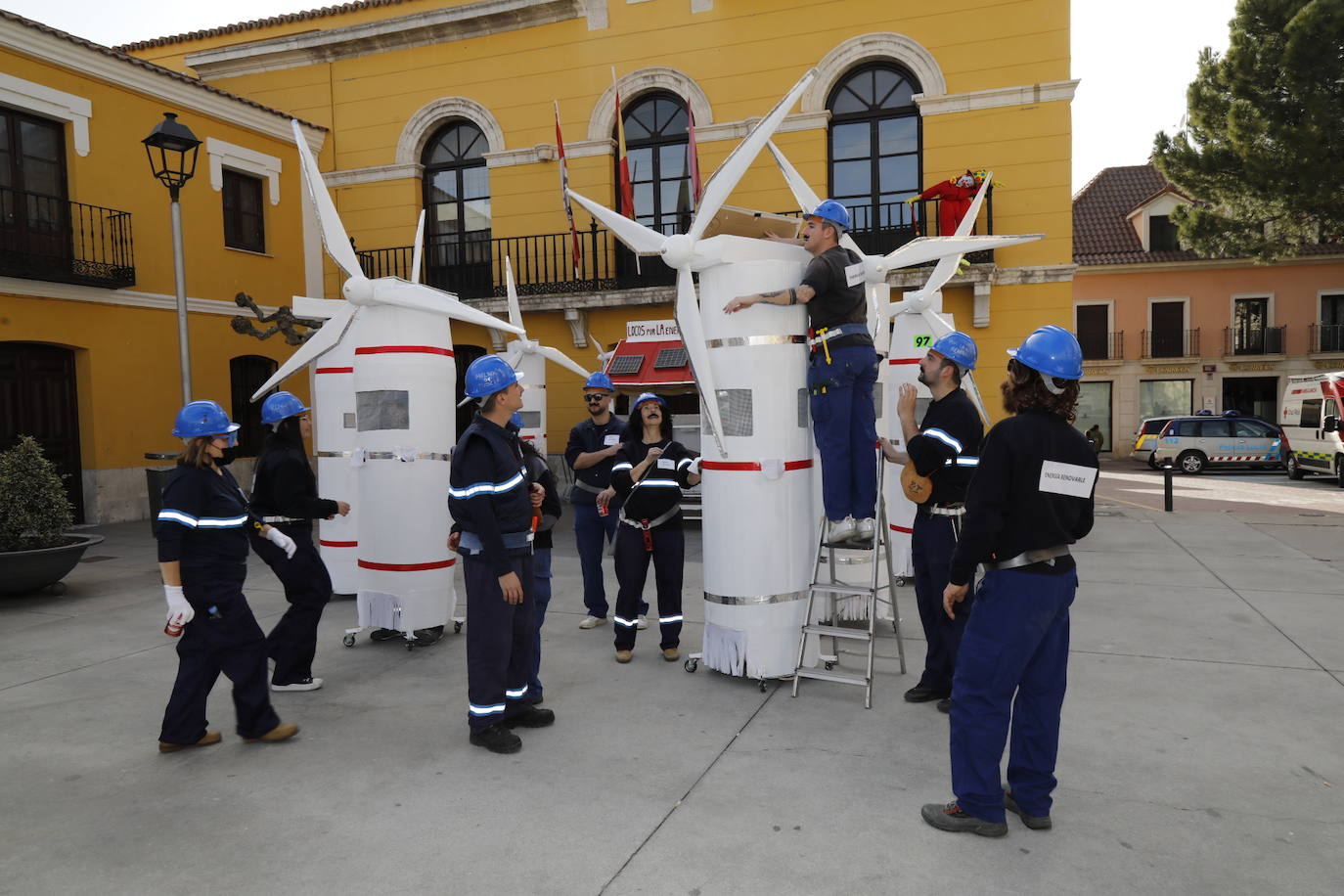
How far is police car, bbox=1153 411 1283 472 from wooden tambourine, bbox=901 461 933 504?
2171cm

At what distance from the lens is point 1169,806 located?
3.82m

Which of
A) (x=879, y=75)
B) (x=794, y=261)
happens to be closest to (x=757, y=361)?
(x=794, y=261)

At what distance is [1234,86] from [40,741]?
24330 mm

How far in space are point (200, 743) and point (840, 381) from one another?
431 centimetres

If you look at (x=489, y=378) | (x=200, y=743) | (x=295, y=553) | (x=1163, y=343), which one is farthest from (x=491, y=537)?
(x=1163, y=343)

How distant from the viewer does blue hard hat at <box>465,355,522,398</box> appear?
473 cm

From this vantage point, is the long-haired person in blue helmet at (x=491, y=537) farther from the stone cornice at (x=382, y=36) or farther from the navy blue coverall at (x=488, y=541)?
the stone cornice at (x=382, y=36)

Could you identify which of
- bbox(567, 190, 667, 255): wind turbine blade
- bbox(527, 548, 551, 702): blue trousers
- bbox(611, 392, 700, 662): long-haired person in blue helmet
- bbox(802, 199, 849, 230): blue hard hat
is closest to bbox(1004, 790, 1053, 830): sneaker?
bbox(527, 548, 551, 702): blue trousers

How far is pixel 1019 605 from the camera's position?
11.5ft

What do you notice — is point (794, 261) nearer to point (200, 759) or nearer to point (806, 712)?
point (806, 712)

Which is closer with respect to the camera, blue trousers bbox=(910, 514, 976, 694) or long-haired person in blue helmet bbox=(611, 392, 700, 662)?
blue trousers bbox=(910, 514, 976, 694)

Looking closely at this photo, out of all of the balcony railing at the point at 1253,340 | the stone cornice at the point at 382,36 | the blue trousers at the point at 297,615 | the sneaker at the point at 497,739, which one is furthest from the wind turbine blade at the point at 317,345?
the balcony railing at the point at 1253,340

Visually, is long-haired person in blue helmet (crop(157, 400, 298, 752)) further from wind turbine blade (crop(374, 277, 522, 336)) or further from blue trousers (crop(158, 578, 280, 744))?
wind turbine blade (crop(374, 277, 522, 336))

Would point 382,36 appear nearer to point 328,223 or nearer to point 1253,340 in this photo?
point 328,223
